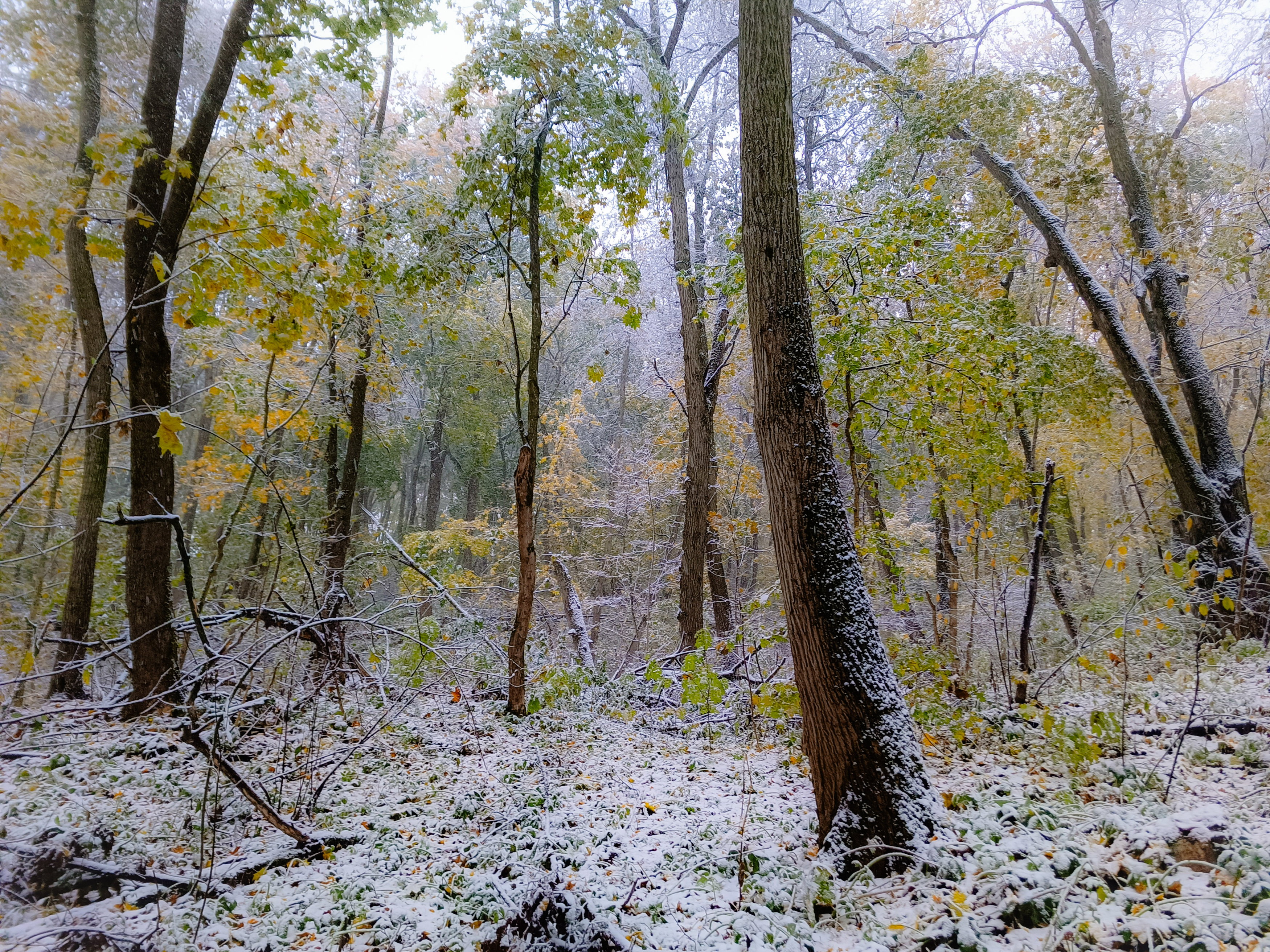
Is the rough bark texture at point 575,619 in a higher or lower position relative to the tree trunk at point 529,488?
lower

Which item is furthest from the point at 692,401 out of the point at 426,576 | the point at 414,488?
the point at 414,488

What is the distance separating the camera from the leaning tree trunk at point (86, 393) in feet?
15.9

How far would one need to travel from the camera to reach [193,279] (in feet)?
13.3

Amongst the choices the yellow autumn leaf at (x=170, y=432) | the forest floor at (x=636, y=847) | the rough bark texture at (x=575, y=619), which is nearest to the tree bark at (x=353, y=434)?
the rough bark texture at (x=575, y=619)

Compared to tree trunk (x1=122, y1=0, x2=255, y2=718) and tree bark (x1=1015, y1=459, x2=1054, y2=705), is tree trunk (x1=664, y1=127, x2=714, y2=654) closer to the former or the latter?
tree bark (x1=1015, y1=459, x2=1054, y2=705)

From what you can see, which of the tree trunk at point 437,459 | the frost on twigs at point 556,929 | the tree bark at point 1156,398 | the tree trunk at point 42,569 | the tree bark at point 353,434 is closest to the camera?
the frost on twigs at point 556,929

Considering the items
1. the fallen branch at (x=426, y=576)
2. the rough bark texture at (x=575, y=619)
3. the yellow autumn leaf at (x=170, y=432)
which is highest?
the yellow autumn leaf at (x=170, y=432)

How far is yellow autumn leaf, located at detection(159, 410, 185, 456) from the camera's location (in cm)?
301

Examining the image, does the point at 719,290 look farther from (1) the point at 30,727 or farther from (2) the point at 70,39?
(1) the point at 30,727

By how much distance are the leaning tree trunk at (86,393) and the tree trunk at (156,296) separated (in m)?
0.30

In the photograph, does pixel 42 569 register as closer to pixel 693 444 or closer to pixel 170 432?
pixel 170 432

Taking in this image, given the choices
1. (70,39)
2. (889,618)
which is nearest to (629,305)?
(70,39)

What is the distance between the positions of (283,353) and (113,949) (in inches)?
136

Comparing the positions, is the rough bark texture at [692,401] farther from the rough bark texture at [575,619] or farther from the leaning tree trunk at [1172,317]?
the leaning tree trunk at [1172,317]
